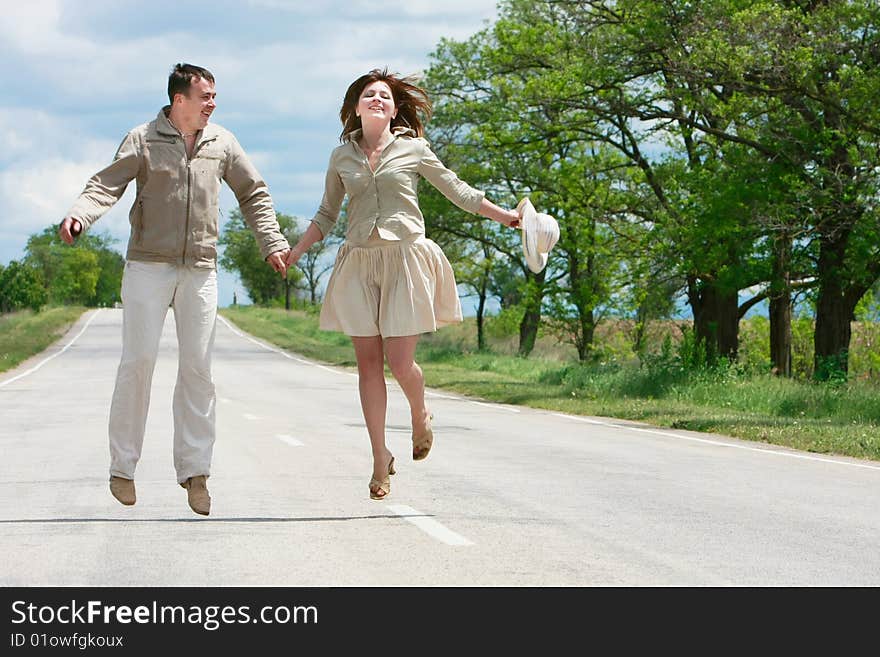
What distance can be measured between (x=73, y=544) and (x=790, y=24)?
17720 mm

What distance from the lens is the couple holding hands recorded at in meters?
6.70

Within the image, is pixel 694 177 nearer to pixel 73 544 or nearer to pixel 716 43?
pixel 716 43

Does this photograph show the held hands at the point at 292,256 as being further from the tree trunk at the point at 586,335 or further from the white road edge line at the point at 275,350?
the tree trunk at the point at 586,335

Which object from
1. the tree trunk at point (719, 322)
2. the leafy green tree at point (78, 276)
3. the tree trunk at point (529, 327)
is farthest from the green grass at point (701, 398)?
the leafy green tree at point (78, 276)

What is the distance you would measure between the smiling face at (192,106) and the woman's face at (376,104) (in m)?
0.91

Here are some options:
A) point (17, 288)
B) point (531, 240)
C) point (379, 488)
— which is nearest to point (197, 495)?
point (379, 488)

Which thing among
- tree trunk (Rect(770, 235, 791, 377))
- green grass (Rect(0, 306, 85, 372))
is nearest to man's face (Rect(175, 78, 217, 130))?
tree trunk (Rect(770, 235, 791, 377))

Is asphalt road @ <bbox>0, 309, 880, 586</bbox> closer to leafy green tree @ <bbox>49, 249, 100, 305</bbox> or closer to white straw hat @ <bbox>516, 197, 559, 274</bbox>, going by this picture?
white straw hat @ <bbox>516, 197, 559, 274</bbox>

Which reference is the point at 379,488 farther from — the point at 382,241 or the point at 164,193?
the point at 164,193

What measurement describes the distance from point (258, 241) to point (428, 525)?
1.79 meters

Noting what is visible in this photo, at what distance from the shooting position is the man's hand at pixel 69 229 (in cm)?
632

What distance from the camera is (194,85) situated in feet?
22.3

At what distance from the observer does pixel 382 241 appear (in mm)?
7164
